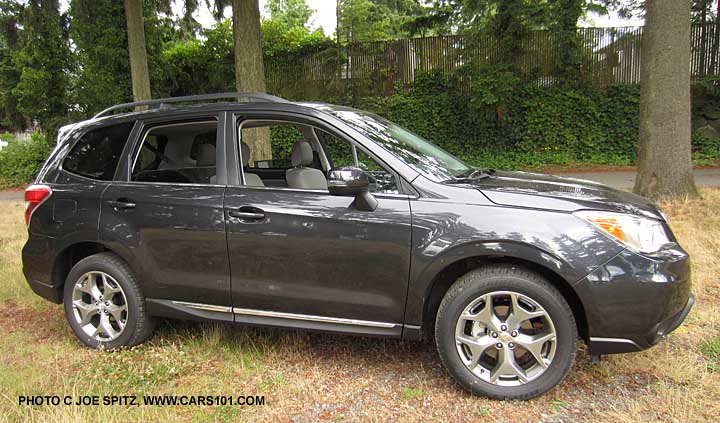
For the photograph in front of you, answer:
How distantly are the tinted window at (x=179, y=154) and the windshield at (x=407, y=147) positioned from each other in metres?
1.03

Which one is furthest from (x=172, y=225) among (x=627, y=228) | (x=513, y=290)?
(x=627, y=228)

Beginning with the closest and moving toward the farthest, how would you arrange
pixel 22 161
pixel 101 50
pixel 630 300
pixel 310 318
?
pixel 630 300, pixel 310 318, pixel 101 50, pixel 22 161

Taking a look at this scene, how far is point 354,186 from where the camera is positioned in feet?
9.57

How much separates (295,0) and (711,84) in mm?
46686

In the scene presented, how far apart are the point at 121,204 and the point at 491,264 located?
254 centimetres

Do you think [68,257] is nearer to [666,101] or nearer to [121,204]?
[121,204]

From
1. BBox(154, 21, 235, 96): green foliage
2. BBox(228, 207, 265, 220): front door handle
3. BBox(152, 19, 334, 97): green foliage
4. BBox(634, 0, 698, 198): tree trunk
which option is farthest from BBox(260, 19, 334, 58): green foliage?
BBox(228, 207, 265, 220): front door handle

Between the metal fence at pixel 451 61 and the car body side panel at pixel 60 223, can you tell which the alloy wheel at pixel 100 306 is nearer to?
the car body side panel at pixel 60 223

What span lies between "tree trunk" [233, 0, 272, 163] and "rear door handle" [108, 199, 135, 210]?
5.86 meters

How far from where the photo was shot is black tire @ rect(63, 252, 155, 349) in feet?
11.8

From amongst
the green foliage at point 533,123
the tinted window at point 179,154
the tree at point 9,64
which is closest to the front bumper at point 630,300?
the tinted window at point 179,154

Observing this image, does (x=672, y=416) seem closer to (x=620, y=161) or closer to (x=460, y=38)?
(x=620, y=161)

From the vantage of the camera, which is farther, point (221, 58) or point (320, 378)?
point (221, 58)

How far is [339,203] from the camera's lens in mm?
3078
